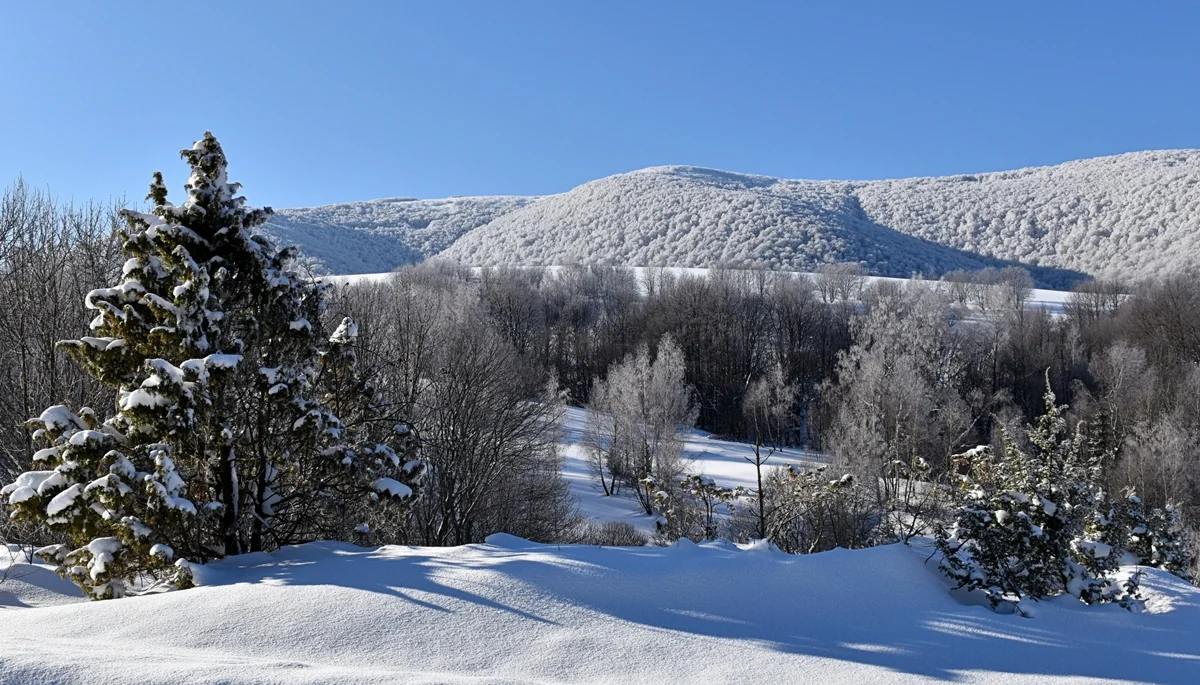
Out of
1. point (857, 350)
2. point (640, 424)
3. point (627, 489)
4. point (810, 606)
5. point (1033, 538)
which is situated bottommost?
point (627, 489)

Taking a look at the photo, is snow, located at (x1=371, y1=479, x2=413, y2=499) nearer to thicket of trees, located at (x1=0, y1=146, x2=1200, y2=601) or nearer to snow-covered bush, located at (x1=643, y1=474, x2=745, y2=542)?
thicket of trees, located at (x1=0, y1=146, x2=1200, y2=601)

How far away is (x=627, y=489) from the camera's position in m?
29.0

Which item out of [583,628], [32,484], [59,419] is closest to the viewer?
[583,628]

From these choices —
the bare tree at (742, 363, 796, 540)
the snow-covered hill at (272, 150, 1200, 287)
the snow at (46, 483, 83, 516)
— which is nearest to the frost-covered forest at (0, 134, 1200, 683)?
the snow at (46, 483, 83, 516)

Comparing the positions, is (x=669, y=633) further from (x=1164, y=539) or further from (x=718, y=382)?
(x=718, y=382)

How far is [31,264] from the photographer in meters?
13.1

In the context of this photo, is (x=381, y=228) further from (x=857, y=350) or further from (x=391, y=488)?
(x=391, y=488)

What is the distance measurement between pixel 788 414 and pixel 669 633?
123 ft

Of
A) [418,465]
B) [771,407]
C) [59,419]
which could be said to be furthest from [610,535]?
[771,407]

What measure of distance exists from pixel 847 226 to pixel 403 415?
9162 cm

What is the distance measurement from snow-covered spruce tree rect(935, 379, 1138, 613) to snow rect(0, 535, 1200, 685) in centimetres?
27

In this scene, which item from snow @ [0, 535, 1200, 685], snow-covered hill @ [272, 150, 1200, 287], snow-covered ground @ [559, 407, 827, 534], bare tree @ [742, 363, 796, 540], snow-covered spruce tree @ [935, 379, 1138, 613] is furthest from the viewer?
snow-covered hill @ [272, 150, 1200, 287]

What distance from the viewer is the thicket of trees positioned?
7430mm

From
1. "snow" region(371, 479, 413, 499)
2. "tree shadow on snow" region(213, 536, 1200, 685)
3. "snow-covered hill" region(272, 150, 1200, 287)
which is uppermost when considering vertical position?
"snow-covered hill" region(272, 150, 1200, 287)
